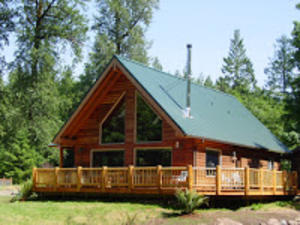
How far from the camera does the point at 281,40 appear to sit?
6344 cm

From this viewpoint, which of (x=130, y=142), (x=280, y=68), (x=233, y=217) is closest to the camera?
(x=233, y=217)

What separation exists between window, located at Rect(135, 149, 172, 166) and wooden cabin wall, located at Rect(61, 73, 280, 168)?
26cm

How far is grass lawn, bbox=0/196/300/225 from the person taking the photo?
15.7 metres

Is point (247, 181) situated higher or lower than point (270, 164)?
lower

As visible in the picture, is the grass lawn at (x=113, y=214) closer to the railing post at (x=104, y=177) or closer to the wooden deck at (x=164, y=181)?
the wooden deck at (x=164, y=181)

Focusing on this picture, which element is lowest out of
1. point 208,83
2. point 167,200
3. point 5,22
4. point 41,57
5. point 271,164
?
point 167,200

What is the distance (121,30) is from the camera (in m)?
43.6

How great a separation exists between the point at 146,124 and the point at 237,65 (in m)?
54.4

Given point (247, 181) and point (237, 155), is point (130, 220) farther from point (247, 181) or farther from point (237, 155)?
point (237, 155)

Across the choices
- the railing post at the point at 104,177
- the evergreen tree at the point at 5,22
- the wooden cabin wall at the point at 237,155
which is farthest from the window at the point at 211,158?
the evergreen tree at the point at 5,22

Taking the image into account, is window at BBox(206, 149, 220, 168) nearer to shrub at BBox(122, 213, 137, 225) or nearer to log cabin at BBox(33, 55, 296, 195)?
log cabin at BBox(33, 55, 296, 195)

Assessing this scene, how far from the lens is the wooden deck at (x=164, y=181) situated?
18.1 m

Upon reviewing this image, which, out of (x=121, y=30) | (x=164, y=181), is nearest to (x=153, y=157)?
(x=164, y=181)

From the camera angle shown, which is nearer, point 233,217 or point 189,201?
point 189,201
